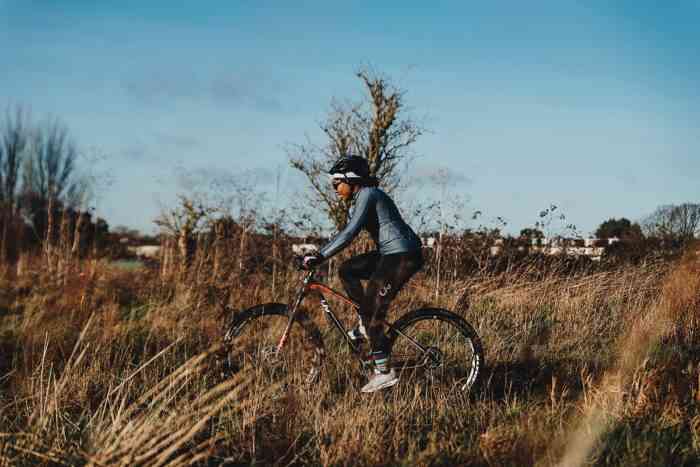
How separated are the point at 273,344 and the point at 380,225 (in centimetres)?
130

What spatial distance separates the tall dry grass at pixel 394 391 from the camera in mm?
3416

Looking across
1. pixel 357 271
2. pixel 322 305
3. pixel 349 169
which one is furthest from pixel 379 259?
pixel 349 169

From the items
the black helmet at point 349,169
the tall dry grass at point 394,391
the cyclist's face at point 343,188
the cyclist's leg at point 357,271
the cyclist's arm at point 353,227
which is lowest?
the tall dry grass at point 394,391

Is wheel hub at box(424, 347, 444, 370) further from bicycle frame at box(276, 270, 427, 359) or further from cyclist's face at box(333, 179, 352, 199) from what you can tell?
cyclist's face at box(333, 179, 352, 199)

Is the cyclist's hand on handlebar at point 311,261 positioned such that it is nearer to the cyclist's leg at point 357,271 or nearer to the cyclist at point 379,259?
the cyclist at point 379,259

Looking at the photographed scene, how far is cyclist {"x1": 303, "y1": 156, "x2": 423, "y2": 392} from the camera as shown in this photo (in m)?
4.87

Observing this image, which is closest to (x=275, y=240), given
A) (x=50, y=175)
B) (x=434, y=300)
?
(x=434, y=300)

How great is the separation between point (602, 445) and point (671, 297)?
4.79m

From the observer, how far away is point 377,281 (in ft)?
16.1

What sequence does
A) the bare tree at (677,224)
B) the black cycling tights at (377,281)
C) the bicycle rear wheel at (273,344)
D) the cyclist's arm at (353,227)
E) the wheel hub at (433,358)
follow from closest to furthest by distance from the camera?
the cyclist's arm at (353,227), the black cycling tights at (377,281), the bicycle rear wheel at (273,344), the wheel hub at (433,358), the bare tree at (677,224)

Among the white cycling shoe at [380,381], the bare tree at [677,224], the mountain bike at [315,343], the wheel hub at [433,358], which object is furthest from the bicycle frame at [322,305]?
the bare tree at [677,224]

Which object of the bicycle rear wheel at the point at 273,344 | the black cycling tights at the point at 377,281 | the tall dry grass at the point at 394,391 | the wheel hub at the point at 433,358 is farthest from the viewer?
the wheel hub at the point at 433,358

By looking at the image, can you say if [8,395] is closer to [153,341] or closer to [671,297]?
[153,341]

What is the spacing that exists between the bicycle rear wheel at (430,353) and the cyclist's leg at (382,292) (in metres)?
0.14
